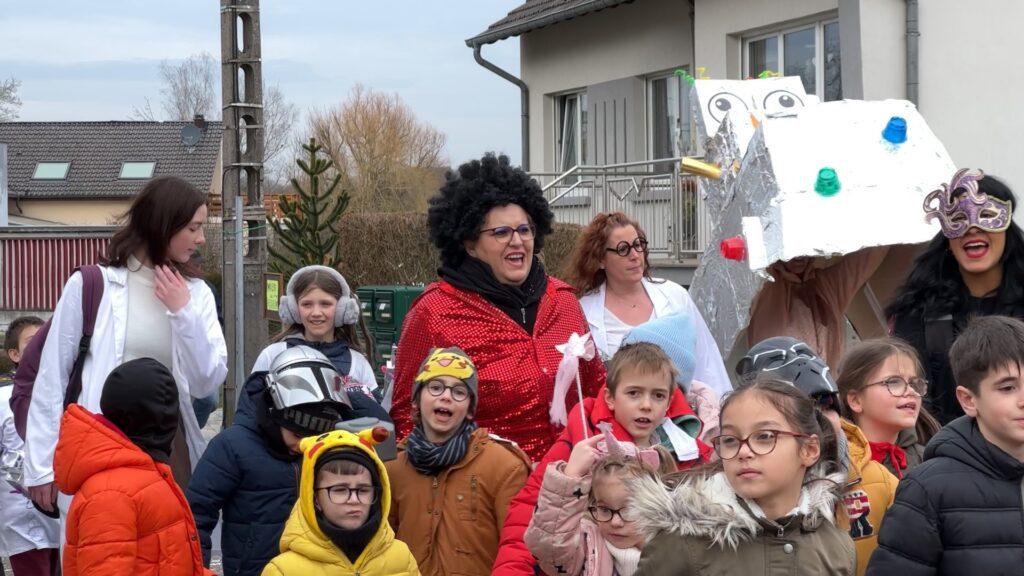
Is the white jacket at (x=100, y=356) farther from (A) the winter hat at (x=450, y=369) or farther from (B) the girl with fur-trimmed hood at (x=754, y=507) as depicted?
(B) the girl with fur-trimmed hood at (x=754, y=507)

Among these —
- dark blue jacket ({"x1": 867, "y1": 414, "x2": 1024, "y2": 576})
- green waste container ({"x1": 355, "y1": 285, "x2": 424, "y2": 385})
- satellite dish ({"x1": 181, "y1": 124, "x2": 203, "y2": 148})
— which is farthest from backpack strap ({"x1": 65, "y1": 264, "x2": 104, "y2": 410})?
satellite dish ({"x1": 181, "y1": 124, "x2": 203, "y2": 148})

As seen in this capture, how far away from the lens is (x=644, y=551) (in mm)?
3016

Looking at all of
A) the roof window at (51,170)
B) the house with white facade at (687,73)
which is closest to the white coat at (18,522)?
the house with white facade at (687,73)

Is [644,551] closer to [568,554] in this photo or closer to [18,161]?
[568,554]

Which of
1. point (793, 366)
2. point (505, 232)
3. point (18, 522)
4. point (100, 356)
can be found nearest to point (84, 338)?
point (100, 356)

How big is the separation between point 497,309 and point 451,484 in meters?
0.78

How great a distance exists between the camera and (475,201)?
4.84m

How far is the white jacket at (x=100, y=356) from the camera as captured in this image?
457 cm

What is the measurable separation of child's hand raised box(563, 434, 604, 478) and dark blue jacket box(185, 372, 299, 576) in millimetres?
1277

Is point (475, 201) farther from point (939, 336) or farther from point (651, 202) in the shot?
point (651, 202)

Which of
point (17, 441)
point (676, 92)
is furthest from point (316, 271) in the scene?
point (676, 92)

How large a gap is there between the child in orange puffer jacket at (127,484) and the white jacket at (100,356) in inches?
21.6

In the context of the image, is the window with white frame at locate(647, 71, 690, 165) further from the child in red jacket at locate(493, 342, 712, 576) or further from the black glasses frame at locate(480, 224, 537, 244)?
the child in red jacket at locate(493, 342, 712, 576)

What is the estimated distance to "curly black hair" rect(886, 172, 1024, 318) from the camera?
4.91m
